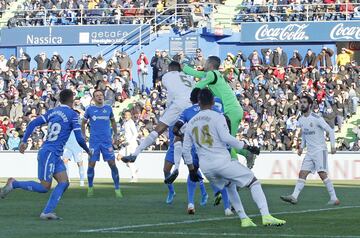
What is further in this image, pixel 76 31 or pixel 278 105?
pixel 76 31

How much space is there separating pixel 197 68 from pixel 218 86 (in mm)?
23428

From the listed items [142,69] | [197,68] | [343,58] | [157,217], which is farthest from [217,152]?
[142,69]

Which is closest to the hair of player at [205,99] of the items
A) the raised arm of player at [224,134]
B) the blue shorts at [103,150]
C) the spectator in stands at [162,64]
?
the raised arm of player at [224,134]

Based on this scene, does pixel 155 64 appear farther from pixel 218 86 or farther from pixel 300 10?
pixel 218 86

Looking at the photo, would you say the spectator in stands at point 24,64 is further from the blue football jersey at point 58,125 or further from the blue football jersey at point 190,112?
the blue football jersey at point 58,125

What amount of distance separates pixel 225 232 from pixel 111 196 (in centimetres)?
993

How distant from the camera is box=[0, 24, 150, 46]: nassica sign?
52000 mm

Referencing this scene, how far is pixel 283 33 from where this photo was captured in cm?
4912

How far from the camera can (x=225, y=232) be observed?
16109mm

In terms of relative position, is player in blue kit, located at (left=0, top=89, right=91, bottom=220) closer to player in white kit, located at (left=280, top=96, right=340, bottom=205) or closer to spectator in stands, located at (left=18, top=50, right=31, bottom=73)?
player in white kit, located at (left=280, top=96, right=340, bottom=205)

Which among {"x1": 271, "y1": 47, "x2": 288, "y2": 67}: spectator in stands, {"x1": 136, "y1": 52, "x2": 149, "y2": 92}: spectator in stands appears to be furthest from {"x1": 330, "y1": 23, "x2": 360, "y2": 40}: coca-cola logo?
{"x1": 136, "y1": 52, "x2": 149, "y2": 92}: spectator in stands

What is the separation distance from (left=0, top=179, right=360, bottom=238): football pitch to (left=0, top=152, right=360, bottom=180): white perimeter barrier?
948 centimetres

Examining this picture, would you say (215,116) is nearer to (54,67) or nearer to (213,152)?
(213,152)

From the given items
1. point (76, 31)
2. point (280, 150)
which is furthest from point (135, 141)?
point (76, 31)
